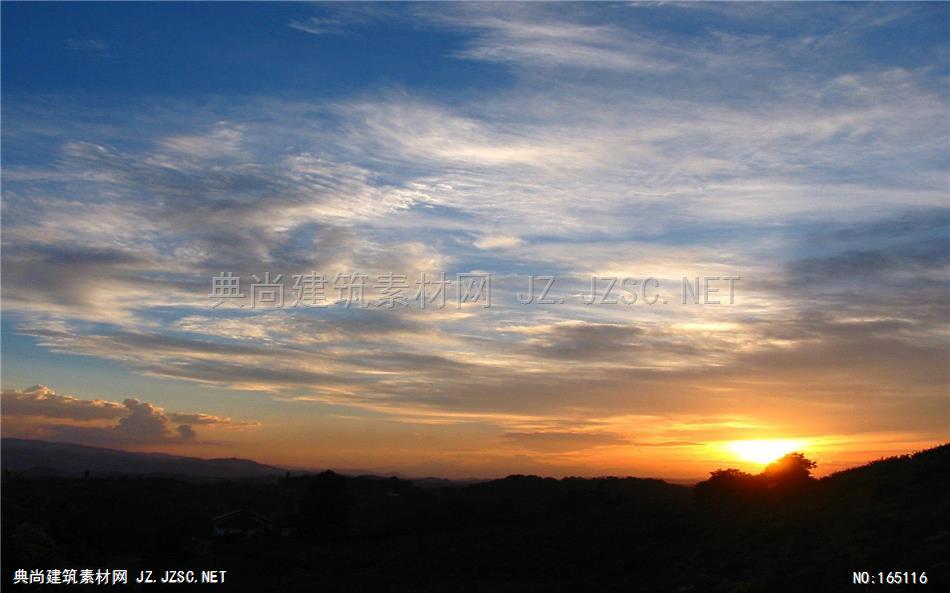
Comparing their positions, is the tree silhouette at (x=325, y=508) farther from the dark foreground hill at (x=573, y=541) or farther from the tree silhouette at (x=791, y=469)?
the tree silhouette at (x=791, y=469)

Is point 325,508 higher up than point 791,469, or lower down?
lower down

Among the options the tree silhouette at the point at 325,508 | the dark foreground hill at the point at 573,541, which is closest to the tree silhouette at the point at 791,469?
the dark foreground hill at the point at 573,541

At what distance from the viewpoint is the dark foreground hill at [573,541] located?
2356 cm

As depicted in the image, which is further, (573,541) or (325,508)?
(325,508)

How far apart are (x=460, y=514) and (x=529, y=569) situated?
39924mm

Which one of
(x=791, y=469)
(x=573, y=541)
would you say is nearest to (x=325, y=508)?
(x=573, y=541)

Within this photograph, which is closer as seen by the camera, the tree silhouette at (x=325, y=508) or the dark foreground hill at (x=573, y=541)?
the dark foreground hill at (x=573, y=541)

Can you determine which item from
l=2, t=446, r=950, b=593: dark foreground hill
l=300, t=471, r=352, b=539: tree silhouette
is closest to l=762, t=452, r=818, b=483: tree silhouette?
l=2, t=446, r=950, b=593: dark foreground hill

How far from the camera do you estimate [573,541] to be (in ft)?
163

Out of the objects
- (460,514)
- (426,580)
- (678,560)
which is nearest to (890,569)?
(678,560)

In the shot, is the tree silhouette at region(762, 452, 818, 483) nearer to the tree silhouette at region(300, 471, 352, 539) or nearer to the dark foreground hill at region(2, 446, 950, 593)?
the dark foreground hill at region(2, 446, 950, 593)

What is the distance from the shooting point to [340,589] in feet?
128

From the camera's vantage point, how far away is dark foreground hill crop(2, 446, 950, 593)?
23562 mm

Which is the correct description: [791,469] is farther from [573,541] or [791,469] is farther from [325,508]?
[325,508]
